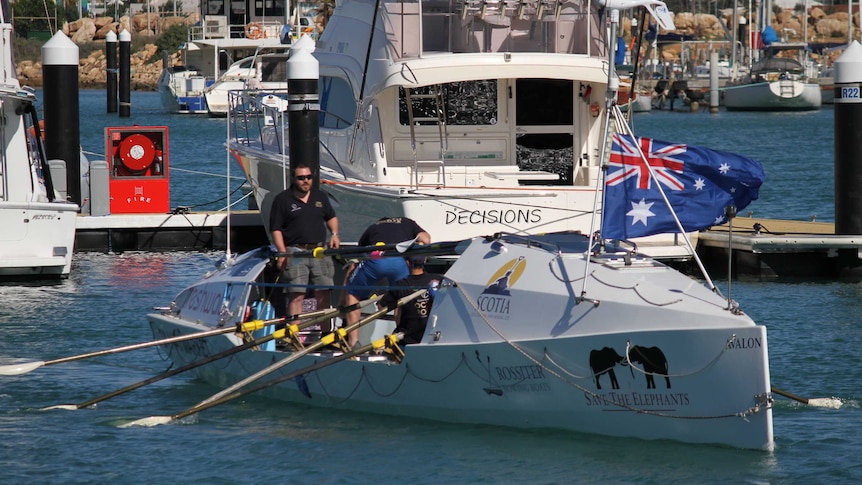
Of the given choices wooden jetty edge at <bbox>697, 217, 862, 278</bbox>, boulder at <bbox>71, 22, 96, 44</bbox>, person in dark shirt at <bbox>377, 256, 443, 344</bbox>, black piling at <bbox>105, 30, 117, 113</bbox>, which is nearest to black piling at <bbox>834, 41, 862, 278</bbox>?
wooden jetty edge at <bbox>697, 217, 862, 278</bbox>

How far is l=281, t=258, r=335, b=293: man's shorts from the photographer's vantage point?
482 inches

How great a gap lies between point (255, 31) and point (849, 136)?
48633 millimetres

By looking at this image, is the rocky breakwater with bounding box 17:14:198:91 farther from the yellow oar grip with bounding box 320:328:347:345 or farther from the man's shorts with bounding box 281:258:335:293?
the yellow oar grip with bounding box 320:328:347:345

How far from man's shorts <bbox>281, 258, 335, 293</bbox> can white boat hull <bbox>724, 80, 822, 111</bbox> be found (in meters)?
62.4

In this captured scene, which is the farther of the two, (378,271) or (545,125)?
(545,125)

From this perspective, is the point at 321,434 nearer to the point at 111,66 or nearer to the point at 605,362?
the point at 605,362

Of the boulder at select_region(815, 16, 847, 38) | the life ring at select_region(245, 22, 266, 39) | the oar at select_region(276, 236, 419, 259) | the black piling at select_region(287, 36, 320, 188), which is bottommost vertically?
the oar at select_region(276, 236, 419, 259)

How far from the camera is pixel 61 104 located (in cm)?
2112

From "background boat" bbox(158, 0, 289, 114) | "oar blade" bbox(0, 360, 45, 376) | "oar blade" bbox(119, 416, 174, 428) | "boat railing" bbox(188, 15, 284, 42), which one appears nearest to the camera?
"oar blade" bbox(119, 416, 174, 428)

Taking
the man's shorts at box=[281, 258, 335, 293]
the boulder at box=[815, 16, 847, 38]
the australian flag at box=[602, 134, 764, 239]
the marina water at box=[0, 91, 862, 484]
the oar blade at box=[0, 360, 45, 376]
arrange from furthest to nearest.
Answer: the boulder at box=[815, 16, 847, 38]
the man's shorts at box=[281, 258, 335, 293]
the oar blade at box=[0, 360, 45, 376]
the australian flag at box=[602, 134, 764, 239]
the marina water at box=[0, 91, 862, 484]

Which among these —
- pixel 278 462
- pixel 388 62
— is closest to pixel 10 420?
pixel 278 462

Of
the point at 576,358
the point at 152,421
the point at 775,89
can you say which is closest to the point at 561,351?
the point at 576,358

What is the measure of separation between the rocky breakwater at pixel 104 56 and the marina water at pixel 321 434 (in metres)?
94.1

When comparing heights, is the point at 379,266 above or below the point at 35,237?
above
